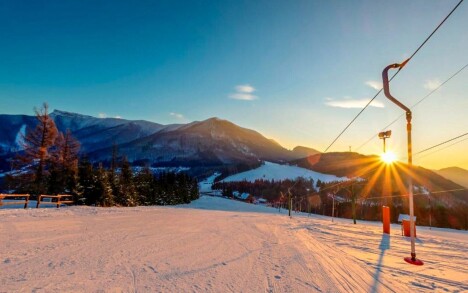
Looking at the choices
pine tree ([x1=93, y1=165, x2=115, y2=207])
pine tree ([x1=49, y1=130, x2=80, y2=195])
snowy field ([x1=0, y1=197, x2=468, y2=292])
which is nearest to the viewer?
snowy field ([x1=0, y1=197, x2=468, y2=292])

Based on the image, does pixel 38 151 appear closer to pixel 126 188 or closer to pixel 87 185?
pixel 87 185

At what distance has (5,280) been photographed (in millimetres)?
5645

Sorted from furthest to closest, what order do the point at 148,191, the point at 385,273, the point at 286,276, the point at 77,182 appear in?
the point at 148,191 → the point at 77,182 → the point at 385,273 → the point at 286,276

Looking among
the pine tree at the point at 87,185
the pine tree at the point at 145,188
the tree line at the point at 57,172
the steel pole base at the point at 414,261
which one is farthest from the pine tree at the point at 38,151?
the steel pole base at the point at 414,261

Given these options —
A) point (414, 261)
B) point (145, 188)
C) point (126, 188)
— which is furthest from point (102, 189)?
point (414, 261)

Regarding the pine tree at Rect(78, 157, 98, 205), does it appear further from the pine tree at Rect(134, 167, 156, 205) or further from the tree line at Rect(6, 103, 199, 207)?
the pine tree at Rect(134, 167, 156, 205)

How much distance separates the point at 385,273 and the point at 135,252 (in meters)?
6.72

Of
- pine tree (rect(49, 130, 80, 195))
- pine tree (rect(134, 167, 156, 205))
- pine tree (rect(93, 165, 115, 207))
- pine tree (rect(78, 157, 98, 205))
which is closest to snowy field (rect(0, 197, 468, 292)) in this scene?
pine tree (rect(49, 130, 80, 195))

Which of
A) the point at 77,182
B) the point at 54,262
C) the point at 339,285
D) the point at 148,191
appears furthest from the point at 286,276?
the point at 148,191

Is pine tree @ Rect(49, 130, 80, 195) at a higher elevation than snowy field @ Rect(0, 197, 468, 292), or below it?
higher

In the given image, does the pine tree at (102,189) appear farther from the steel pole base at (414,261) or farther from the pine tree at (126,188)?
the steel pole base at (414,261)

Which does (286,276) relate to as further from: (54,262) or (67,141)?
(67,141)

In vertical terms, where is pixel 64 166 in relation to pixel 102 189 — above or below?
above

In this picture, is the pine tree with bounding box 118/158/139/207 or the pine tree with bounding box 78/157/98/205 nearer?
the pine tree with bounding box 78/157/98/205
